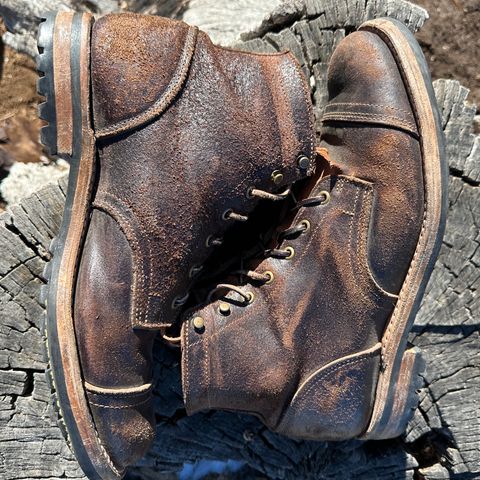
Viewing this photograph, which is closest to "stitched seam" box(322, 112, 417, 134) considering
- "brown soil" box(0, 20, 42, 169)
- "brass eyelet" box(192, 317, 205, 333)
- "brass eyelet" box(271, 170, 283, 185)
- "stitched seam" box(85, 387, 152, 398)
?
"brass eyelet" box(271, 170, 283, 185)

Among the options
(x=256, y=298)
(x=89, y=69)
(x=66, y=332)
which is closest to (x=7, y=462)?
(x=66, y=332)

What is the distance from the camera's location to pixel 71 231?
1.63 metres

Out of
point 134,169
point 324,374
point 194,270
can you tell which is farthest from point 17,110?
point 324,374

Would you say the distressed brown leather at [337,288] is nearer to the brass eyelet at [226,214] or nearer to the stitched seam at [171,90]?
the brass eyelet at [226,214]

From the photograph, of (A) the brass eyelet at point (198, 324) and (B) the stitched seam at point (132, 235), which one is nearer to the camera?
(B) the stitched seam at point (132, 235)

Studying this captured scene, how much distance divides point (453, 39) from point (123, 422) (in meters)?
1.93

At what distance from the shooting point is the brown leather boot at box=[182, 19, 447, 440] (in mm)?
1690

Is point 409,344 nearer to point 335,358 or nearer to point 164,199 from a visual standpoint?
point 335,358

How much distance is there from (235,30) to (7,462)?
1.60m

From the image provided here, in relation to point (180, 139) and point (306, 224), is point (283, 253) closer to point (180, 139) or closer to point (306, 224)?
point (306, 224)

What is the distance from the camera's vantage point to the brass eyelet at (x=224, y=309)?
5.69 feet

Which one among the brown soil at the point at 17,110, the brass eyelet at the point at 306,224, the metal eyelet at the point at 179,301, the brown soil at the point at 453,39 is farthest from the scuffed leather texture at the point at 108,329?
the brown soil at the point at 453,39

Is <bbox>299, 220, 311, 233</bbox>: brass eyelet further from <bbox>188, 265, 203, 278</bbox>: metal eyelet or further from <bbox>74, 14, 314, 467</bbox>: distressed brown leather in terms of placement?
<bbox>188, 265, 203, 278</bbox>: metal eyelet

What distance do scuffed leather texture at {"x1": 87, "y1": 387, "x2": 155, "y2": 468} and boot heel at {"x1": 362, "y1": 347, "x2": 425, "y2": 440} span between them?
65 centimetres
